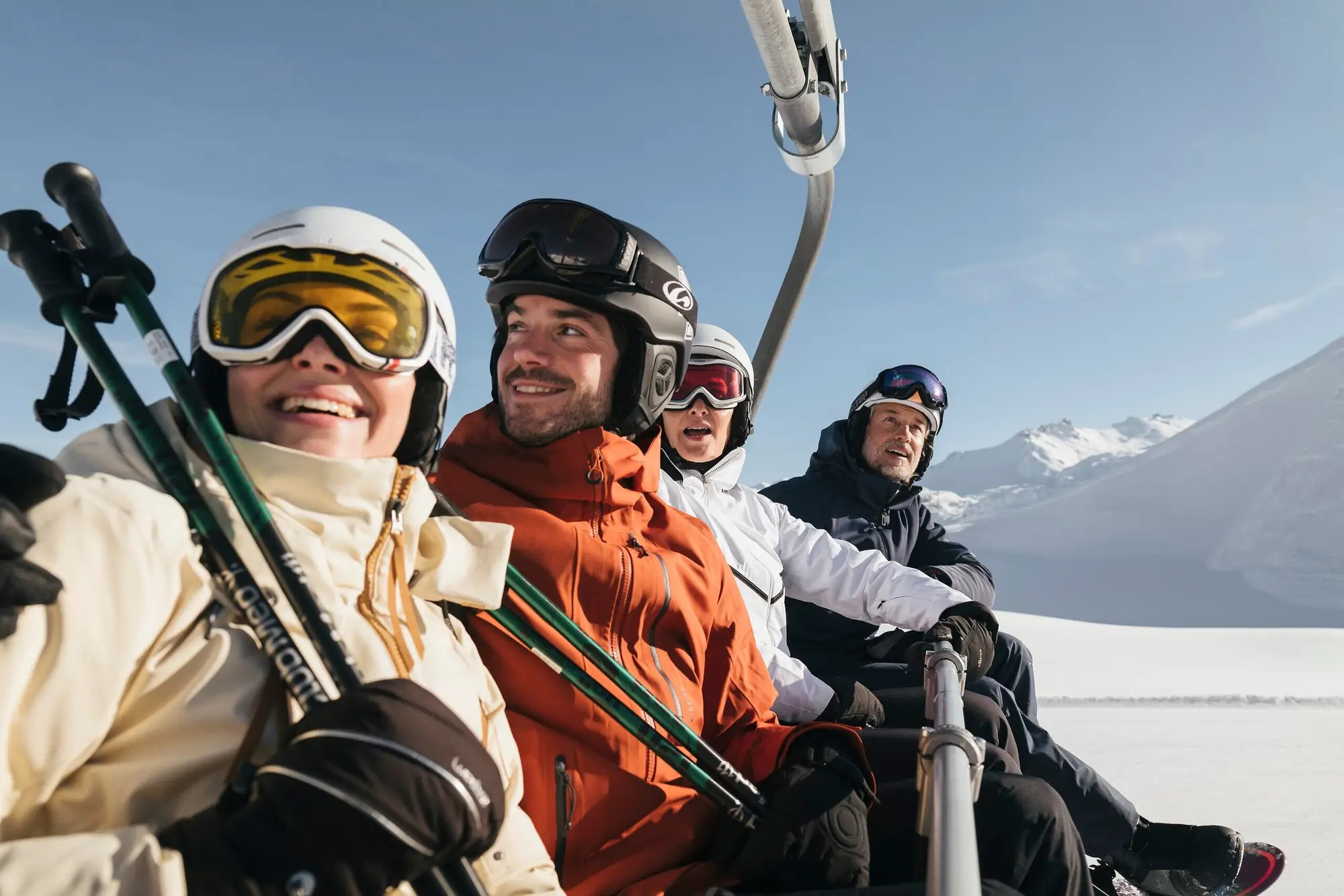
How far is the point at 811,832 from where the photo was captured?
1948 mm

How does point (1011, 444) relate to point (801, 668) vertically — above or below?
above

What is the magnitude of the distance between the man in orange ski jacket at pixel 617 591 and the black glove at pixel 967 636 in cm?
78

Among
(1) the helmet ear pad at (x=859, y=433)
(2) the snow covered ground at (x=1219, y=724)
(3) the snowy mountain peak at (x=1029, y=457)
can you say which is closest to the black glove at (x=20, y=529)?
(1) the helmet ear pad at (x=859, y=433)

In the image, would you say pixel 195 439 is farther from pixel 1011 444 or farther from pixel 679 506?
pixel 1011 444

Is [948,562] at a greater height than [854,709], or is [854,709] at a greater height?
[948,562]

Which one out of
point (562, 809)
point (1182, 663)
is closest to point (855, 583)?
point (562, 809)

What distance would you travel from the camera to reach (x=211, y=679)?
112 cm

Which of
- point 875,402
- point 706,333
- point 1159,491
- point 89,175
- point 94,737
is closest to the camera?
point 94,737

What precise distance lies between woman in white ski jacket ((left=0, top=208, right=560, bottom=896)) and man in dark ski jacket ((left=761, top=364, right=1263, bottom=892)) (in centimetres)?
189

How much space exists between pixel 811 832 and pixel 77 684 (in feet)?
4.82

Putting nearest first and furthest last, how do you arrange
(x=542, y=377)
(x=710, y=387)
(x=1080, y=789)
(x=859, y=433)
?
(x=542, y=377), (x=1080, y=789), (x=710, y=387), (x=859, y=433)

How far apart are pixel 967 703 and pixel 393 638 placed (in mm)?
2109

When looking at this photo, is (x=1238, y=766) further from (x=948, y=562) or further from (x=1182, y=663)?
(x=1182, y=663)

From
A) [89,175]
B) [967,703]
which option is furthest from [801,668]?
[89,175]
